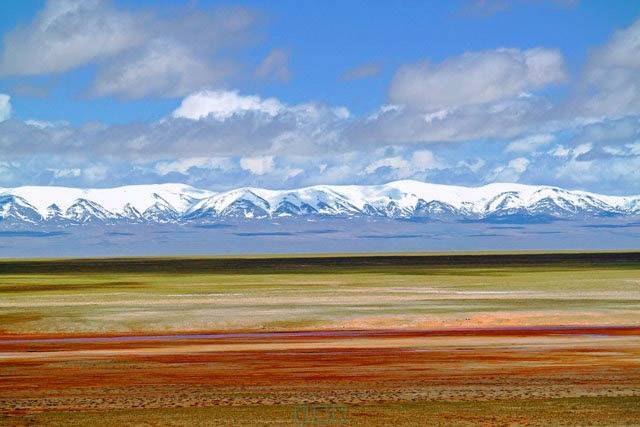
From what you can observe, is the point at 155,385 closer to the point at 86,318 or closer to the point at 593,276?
the point at 86,318

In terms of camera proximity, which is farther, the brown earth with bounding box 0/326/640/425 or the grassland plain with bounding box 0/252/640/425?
the brown earth with bounding box 0/326/640/425

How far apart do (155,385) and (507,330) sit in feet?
91.8

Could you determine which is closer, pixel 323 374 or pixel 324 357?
pixel 323 374

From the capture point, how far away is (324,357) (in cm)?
4775

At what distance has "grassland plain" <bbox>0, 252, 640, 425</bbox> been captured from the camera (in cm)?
3384

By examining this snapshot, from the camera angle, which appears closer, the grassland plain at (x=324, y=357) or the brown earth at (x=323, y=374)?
the grassland plain at (x=324, y=357)

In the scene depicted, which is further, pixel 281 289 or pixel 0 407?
pixel 281 289

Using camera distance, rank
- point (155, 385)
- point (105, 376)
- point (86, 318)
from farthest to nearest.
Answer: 1. point (86, 318)
2. point (105, 376)
3. point (155, 385)

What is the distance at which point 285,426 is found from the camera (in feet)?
102

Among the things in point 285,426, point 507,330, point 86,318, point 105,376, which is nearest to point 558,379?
point 285,426

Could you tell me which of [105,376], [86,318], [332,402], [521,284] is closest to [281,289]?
[521,284]

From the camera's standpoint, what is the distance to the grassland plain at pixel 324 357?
111ft

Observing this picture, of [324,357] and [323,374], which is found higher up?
[323,374]

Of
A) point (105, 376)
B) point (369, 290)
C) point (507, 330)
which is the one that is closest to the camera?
point (105, 376)
